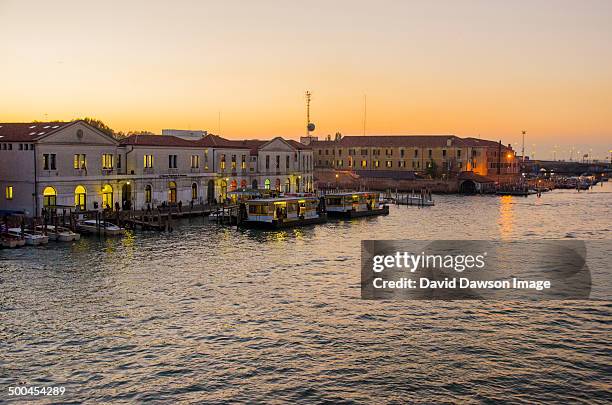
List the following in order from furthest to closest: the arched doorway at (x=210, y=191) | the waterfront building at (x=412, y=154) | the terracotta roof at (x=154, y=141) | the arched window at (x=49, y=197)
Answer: the waterfront building at (x=412, y=154) → the arched doorway at (x=210, y=191) → the terracotta roof at (x=154, y=141) → the arched window at (x=49, y=197)

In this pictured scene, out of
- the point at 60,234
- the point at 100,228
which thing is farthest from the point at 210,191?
the point at 60,234

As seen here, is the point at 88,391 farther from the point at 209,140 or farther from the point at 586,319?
the point at 209,140

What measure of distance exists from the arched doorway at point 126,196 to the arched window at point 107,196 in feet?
6.00

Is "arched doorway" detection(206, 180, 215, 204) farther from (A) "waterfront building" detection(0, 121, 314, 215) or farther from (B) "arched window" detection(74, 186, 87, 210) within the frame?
(B) "arched window" detection(74, 186, 87, 210)

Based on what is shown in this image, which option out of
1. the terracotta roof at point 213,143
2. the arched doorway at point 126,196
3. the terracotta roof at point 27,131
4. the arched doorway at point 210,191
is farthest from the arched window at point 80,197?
the arched doorway at point 210,191

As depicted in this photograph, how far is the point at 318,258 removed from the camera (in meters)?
43.7

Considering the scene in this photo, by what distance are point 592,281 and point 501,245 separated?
1459cm

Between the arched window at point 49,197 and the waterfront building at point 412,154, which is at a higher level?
the waterfront building at point 412,154

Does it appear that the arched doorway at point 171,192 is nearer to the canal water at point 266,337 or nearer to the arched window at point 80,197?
the arched window at point 80,197

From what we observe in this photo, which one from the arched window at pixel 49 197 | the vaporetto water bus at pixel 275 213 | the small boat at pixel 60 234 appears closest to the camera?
the small boat at pixel 60 234

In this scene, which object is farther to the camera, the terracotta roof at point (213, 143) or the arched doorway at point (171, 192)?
the terracotta roof at point (213, 143)

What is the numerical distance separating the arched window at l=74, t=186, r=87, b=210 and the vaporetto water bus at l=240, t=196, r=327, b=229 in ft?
48.4

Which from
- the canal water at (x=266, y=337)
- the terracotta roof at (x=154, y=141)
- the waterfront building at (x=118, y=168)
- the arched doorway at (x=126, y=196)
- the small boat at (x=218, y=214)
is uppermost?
the terracotta roof at (x=154, y=141)

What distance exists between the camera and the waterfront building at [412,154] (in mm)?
145750
